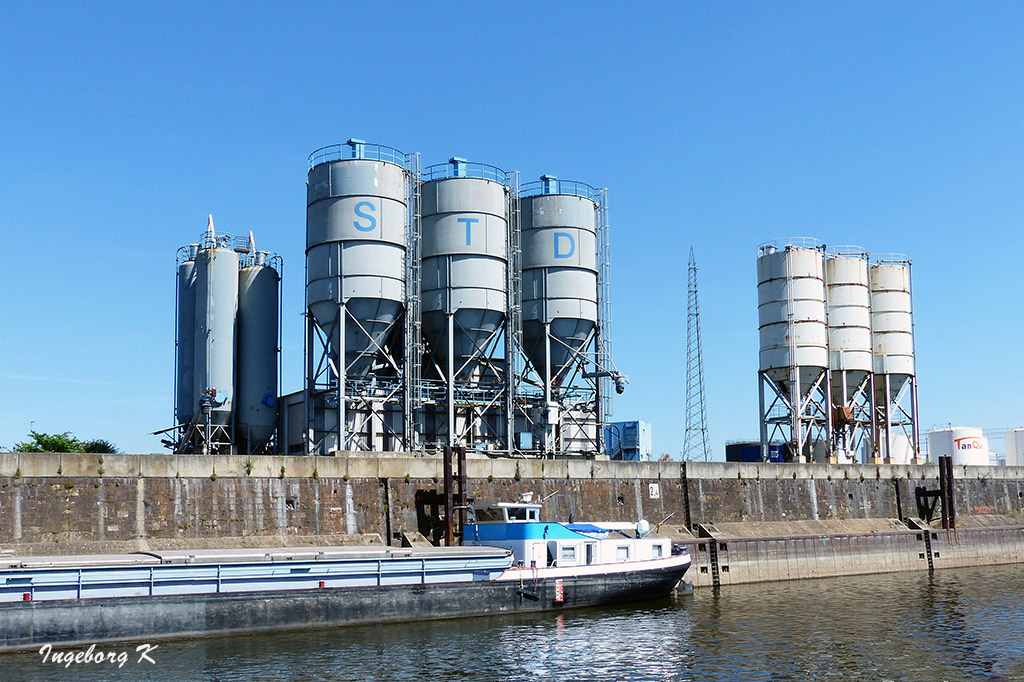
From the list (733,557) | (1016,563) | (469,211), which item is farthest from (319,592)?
(1016,563)

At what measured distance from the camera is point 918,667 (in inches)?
1121

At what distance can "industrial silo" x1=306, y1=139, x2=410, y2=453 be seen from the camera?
54.9 m

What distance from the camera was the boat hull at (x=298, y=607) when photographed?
98.7ft

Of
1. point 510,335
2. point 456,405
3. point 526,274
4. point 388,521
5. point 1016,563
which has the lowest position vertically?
point 1016,563

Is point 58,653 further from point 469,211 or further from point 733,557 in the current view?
point 469,211

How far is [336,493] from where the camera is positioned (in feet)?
141

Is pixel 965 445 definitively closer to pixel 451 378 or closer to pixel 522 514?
pixel 451 378

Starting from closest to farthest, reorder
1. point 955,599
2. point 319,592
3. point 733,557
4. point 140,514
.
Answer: point 319,592, point 140,514, point 955,599, point 733,557

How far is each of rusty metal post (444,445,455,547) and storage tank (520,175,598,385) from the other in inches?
730

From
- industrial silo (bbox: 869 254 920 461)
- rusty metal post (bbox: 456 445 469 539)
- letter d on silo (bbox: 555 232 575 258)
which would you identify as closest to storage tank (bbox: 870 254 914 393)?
industrial silo (bbox: 869 254 920 461)

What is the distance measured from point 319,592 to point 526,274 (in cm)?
3228

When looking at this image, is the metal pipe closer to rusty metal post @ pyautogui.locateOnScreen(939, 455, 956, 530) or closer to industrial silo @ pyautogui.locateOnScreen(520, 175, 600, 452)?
industrial silo @ pyautogui.locateOnScreen(520, 175, 600, 452)

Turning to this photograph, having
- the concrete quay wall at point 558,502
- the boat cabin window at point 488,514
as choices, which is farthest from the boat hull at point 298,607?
the concrete quay wall at point 558,502

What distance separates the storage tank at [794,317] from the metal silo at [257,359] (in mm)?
32571
